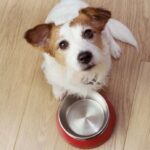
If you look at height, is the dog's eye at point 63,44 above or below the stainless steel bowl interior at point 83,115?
above

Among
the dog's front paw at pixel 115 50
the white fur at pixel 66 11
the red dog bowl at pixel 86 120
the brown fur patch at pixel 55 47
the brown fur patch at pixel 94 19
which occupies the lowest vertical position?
the red dog bowl at pixel 86 120

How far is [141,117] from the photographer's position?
1620mm

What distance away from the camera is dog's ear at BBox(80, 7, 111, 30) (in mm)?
1366

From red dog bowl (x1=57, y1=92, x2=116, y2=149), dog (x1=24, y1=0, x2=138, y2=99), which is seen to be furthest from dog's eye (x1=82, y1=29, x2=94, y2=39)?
red dog bowl (x1=57, y1=92, x2=116, y2=149)

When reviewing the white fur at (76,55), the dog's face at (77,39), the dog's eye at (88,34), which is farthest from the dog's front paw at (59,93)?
the dog's eye at (88,34)

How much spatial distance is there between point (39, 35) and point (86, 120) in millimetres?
440

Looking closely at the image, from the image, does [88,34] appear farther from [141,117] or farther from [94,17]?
[141,117]

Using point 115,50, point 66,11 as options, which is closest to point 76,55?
point 66,11

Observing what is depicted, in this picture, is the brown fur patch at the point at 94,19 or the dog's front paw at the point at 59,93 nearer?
the brown fur patch at the point at 94,19

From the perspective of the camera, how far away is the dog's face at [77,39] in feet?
4.41

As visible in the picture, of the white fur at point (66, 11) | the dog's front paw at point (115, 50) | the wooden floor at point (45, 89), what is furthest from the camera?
the dog's front paw at point (115, 50)

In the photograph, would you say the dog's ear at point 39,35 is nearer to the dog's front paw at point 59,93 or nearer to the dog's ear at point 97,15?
the dog's ear at point 97,15

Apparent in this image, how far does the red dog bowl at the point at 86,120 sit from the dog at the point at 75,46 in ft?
0.18

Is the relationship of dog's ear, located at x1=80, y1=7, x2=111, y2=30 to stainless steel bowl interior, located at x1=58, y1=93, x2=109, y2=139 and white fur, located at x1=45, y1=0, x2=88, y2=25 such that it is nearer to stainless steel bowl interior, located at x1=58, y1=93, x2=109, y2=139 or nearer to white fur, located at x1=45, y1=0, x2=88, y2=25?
white fur, located at x1=45, y1=0, x2=88, y2=25
